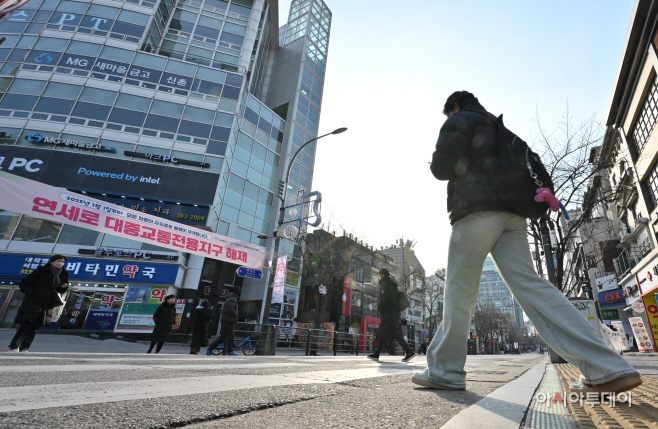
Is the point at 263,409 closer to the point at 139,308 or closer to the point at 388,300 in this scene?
the point at 388,300

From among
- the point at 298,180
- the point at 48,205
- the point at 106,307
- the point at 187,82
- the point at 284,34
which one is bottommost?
the point at 106,307

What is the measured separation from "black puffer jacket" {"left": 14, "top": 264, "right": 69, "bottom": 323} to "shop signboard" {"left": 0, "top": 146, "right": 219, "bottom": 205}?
641 inches

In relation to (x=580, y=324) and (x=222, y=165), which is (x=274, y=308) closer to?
(x=222, y=165)

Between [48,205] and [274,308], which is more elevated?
[48,205]

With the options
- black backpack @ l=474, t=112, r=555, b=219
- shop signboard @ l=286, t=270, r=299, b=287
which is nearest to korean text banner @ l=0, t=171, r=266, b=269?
shop signboard @ l=286, t=270, r=299, b=287

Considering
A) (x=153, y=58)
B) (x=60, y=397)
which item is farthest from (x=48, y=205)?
(x=153, y=58)

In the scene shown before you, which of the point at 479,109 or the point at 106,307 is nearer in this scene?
the point at 479,109

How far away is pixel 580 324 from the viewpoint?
173 centimetres

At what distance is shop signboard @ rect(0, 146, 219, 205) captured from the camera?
20.2 meters

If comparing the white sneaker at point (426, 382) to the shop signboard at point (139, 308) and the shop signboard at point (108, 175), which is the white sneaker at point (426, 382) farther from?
the shop signboard at point (108, 175)

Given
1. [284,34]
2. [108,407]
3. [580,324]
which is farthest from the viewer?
[284,34]

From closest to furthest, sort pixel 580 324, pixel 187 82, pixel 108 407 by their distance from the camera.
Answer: pixel 108 407
pixel 580 324
pixel 187 82

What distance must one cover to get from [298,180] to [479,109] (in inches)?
1116

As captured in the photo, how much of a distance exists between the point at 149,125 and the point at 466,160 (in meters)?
25.1
